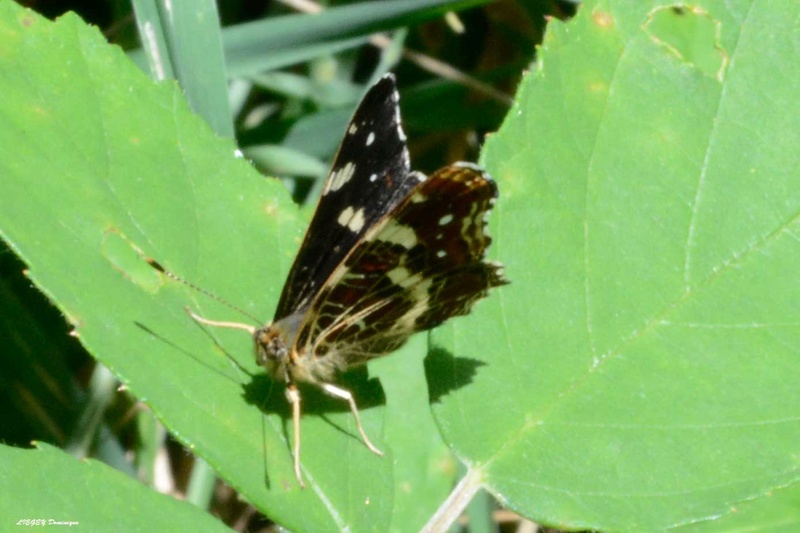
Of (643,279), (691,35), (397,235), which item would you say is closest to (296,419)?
(397,235)

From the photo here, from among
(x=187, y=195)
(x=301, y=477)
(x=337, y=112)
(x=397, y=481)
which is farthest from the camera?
(x=337, y=112)

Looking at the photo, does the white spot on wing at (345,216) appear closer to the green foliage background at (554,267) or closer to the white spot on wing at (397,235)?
the green foliage background at (554,267)

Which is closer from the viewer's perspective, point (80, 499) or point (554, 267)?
point (80, 499)

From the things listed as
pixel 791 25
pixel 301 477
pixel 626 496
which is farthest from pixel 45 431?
pixel 791 25

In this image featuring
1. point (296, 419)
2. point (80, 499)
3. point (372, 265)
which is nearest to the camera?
point (80, 499)

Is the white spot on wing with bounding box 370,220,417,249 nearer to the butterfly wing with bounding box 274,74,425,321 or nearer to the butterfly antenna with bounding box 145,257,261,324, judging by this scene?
the butterfly wing with bounding box 274,74,425,321

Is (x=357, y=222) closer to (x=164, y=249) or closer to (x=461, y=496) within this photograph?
(x=164, y=249)

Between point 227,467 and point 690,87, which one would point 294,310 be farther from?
point 690,87
